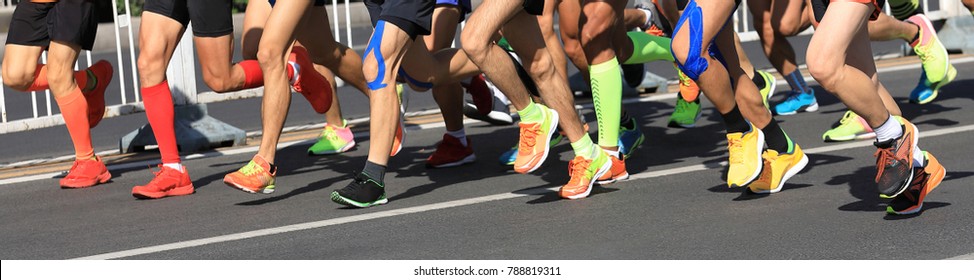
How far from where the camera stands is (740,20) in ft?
59.5

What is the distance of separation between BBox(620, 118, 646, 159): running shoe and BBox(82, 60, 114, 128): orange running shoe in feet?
8.66

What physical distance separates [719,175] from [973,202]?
1.34 m

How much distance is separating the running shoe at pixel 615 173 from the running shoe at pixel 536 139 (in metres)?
0.34

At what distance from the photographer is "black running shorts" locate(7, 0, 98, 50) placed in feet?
24.9

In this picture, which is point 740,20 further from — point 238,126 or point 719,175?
point 719,175

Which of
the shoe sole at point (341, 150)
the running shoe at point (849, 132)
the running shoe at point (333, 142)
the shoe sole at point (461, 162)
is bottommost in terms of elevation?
the shoe sole at point (341, 150)

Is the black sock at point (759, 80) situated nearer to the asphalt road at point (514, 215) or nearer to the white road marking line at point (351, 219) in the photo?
the asphalt road at point (514, 215)

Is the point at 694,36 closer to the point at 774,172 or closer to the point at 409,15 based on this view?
the point at 774,172

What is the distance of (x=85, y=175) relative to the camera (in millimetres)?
7766

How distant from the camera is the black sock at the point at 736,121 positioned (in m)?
6.44

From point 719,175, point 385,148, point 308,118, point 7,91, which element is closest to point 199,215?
point 385,148

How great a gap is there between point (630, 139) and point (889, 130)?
2.26 meters

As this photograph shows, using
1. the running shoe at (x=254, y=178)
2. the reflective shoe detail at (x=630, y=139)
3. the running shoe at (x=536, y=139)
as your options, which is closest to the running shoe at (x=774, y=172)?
the running shoe at (x=536, y=139)

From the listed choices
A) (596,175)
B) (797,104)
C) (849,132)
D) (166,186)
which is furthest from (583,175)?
(797,104)
